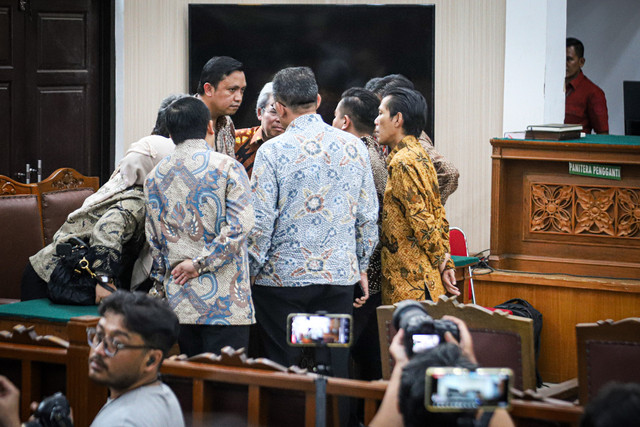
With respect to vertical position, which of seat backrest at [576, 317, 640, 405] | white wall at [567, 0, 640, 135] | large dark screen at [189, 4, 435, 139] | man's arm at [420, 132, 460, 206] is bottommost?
seat backrest at [576, 317, 640, 405]

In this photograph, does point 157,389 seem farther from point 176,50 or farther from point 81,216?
point 176,50

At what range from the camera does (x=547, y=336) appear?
14.3 ft

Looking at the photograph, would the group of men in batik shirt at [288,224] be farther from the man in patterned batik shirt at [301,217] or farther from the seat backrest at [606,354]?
the seat backrest at [606,354]

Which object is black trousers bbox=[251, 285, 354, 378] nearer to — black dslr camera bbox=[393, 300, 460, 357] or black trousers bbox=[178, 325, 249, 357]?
black trousers bbox=[178, 325, 249, 357]

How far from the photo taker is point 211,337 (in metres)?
2.90

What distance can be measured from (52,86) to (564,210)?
3.59m

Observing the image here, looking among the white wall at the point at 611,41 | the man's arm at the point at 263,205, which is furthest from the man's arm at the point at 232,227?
the white wall at the point at 611,41

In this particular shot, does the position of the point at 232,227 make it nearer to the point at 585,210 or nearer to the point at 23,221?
the point at 23,221

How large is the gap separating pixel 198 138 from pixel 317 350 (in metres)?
1.15

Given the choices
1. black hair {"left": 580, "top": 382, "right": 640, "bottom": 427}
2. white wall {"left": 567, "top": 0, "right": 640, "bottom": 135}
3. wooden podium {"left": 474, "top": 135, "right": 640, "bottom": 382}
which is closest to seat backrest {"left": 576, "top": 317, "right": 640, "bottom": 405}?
black hair {"left": 580, "top": 382, "right": 640, "bottom": 427}

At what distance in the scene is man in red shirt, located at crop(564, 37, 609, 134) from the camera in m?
7.10

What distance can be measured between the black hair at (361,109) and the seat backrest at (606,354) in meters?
1.52

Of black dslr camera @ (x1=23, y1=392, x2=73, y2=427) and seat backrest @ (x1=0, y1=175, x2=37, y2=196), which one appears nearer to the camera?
black dslr camera @ (x1=23, y1=392, x2=73, y2=427)

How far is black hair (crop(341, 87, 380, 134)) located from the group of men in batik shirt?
98 millimetres
